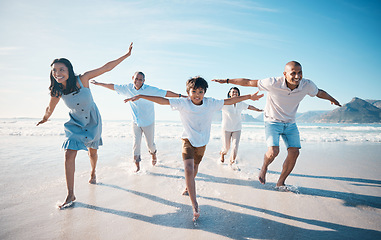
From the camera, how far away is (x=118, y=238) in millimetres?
2064

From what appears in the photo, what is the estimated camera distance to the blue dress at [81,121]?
3016mm

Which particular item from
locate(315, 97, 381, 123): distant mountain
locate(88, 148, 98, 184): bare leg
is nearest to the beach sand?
locate(88, 148, 98, 184): bare leg

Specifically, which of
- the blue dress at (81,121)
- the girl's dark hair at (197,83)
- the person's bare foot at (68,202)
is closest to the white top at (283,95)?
the girl's dark hair at (197,83)

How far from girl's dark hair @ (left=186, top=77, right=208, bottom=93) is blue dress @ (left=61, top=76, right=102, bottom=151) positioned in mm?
1757

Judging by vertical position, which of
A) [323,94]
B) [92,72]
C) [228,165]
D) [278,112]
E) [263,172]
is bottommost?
[228,165]

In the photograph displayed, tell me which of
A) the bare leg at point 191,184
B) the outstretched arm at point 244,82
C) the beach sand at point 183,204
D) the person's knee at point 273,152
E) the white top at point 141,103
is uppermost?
the outstretched arm at point 244,82

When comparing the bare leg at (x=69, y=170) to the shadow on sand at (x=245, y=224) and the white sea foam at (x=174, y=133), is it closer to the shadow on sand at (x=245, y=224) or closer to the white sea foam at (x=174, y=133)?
the shadow on sand at (x=245, y=224)

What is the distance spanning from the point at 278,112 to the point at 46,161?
627 centimetres

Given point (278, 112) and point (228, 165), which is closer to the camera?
point (278, 112)

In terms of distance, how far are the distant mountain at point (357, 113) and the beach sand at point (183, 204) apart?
71951 mm

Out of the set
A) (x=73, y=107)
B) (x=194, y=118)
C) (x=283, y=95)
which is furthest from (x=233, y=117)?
(x=73, y=107)

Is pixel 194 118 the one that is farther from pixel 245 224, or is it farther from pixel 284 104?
pixel 284 104

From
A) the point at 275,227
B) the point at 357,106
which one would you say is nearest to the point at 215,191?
the point at 275,227

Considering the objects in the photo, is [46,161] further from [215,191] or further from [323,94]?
[323,94]
